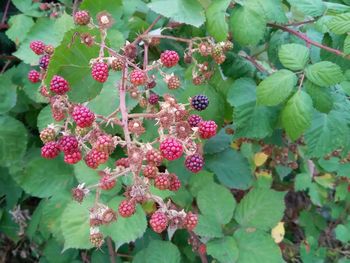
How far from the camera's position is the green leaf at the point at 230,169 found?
1861 millimetres

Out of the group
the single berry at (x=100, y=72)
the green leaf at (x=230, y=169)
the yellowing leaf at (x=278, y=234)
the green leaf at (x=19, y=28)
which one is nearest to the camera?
the single berry at (x=100, y=72)

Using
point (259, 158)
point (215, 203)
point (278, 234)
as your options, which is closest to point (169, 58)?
point (215, 203)

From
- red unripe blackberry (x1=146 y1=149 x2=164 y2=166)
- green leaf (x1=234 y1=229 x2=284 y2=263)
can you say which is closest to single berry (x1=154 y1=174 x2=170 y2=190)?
red unripe blackberry (x1=146 y1=149 x2=164 y2=166)

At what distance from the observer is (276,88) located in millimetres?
1247

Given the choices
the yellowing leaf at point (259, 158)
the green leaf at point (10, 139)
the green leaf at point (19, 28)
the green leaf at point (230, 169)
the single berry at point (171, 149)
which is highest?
the single berry at point (171, 149)

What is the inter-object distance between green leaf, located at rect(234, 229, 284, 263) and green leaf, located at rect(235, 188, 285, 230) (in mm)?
65

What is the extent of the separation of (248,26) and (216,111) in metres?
0.32

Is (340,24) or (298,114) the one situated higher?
(340,24)

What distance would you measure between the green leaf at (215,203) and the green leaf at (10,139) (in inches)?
29.5

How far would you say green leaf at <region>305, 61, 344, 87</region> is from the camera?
47.4 inches

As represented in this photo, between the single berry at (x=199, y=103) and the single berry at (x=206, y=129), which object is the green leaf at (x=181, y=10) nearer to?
the single berry at (x=199, y=103)

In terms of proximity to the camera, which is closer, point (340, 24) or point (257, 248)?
point (340, 24)

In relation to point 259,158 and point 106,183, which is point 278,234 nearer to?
point 259,158

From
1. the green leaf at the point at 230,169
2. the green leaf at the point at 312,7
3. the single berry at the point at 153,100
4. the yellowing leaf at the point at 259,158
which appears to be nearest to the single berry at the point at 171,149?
the single berry at the point at 153,100
